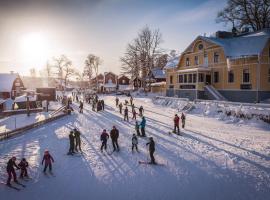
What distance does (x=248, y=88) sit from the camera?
88.7 ft

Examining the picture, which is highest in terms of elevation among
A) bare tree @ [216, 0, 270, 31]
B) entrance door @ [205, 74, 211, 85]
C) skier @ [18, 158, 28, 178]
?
bare tree @ [216, 0, 270, 31]

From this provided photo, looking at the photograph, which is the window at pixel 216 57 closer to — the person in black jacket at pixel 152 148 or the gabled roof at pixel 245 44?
the gabled roof at pixel 245 44

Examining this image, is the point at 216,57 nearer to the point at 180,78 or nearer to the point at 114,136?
the point at 180,78

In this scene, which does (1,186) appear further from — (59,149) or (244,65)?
(244,65)

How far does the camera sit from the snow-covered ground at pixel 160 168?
857 cm

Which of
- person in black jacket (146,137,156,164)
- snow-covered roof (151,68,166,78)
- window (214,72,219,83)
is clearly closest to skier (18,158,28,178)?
person in black jacket (146,137,156,164)

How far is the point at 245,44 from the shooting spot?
27797mm

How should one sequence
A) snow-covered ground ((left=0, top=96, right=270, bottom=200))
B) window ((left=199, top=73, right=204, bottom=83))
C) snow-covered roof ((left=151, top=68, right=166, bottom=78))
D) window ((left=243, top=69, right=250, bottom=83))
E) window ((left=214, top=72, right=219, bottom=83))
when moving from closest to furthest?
snow-covered ground ((left=0, top=96, right=270, bottom=200))
window ((left=243, top=69, right=250, bottom=83))
window ((left=214, top=72, right=219, bottom=83))
window ((left=199, top=73, right=204, bottom=83))
snow-covered roof ((left=151, top=68, right=166, bottom=78))

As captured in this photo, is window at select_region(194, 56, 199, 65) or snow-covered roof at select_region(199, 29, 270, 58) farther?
window at select_region(194, 56, 199, 65)

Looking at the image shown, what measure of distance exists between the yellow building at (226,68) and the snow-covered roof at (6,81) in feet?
112

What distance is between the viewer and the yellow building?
85.0 feet

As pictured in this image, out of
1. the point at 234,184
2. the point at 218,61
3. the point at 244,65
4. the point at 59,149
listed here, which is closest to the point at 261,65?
the point at 244,65

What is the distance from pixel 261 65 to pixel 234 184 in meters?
21.2

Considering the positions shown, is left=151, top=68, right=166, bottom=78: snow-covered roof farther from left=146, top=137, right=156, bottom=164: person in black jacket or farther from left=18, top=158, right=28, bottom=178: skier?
left=18, top=158, right=28, bottom=178: skier
